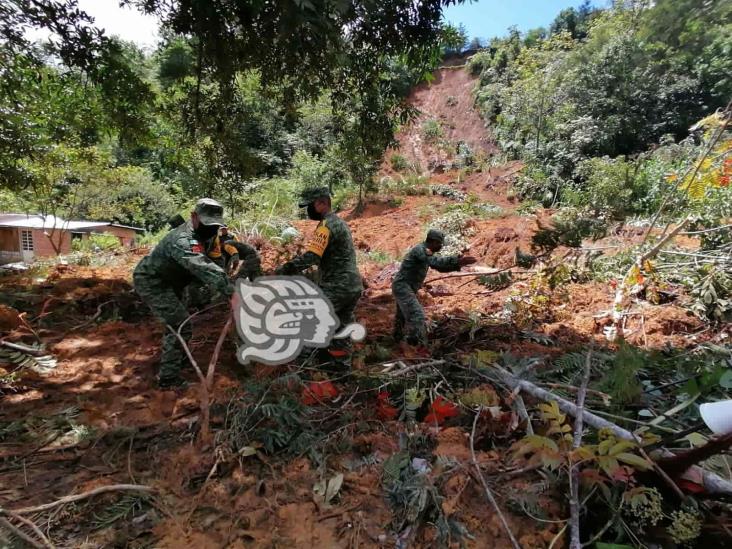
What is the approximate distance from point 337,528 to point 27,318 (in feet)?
15.5

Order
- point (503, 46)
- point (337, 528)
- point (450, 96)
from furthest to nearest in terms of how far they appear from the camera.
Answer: point (450, 96) < point (503, 46) < point (337, 528)

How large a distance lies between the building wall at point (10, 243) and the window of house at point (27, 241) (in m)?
0.15

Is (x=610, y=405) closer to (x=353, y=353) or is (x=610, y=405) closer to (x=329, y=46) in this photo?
(x=353, y=353)

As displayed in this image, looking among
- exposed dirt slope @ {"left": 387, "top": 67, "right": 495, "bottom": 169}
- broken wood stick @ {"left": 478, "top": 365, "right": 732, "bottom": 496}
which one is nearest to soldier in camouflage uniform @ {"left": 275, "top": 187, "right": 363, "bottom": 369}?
broken wood stick @ {"left": 478, "top": 365, "right": 732, "bottom": 496}

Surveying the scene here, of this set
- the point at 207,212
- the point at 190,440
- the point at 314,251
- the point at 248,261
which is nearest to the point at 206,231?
the point at 207,212

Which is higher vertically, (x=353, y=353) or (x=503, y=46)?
(x=503, y=46)

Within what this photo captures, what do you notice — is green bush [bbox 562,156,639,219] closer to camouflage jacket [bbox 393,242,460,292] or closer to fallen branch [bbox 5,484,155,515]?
camouflage jacket [bbox 393,242,460,292]

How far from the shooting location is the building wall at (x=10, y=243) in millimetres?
14806

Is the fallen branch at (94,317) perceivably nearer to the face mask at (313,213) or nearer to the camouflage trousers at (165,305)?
the camouflage trousers at (165,305)

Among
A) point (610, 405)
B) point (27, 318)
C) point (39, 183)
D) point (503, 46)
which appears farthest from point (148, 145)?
point (503, 46)

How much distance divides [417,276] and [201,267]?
2.12 metres

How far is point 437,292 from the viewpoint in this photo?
6996 millimetres

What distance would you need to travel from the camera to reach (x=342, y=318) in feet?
13.2

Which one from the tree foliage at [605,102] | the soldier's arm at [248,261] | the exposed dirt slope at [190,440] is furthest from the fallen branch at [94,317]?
the tree foliage at [605,102]
